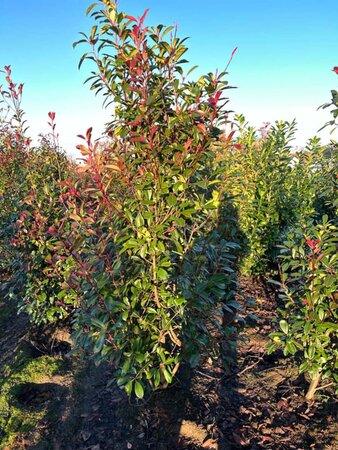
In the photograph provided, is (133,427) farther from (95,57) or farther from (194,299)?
(95,57)

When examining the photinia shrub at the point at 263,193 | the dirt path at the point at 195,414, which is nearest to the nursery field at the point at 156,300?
the dirt path at the point at 195,414

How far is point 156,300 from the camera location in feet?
7.38

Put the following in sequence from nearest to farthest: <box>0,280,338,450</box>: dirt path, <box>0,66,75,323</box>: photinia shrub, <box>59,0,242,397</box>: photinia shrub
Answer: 1. <box>59,0,242,397</box>: photinia shrub
2. <box>0,280,338,450</box>: dirt path
3. <box>0,66,75,323</box>: photinia shrub

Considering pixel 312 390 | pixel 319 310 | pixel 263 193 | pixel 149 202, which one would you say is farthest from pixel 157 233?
pixel 263 193

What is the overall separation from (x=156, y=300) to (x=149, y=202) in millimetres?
740

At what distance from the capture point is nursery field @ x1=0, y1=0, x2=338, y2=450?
203 centimetres

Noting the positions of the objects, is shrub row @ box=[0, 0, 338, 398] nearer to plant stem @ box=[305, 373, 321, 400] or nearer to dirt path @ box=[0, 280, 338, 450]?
plant stem @ box=[305, 373, 321, 400]

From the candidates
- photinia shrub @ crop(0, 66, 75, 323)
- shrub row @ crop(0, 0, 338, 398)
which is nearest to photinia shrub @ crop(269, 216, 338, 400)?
shrub row @ crop(0, 0, 338, 398)

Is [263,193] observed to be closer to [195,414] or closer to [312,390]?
[312,390]

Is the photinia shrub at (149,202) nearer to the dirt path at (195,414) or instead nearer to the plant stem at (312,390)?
the dirt path at (195,414)

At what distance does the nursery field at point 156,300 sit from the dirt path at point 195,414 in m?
0.01

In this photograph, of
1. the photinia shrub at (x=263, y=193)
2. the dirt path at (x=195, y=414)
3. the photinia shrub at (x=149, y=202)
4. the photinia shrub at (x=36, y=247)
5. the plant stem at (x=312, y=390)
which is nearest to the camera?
the photinia shrub at (x=149, y=202)

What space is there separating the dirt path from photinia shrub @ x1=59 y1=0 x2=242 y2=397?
695mm

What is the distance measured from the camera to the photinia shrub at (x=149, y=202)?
1944 mm
